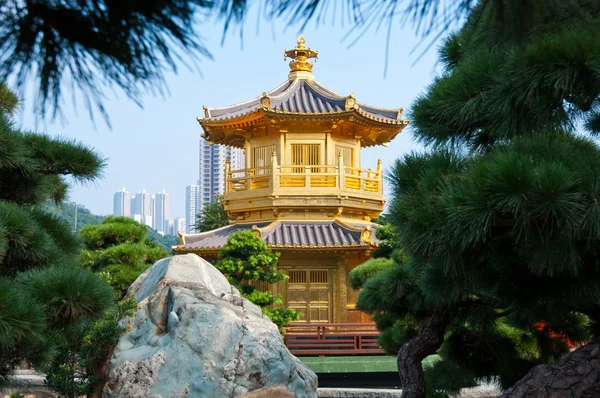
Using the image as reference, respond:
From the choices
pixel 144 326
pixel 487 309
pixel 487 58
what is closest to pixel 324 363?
pixel 144 326

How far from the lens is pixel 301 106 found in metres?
16.0

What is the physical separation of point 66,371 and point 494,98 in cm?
467

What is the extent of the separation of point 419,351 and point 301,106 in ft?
33.6

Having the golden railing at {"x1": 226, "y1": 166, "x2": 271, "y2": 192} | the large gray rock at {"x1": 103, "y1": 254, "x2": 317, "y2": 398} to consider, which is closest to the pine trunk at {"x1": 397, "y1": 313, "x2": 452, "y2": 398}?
the large gray rock at {"x1": 103, "y1": 254, "x2": 317, "y2": 398}

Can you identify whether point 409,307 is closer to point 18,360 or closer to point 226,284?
point 226,284

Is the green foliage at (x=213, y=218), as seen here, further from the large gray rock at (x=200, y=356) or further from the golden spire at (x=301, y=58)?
the large gray rock at (x=200, y=356)

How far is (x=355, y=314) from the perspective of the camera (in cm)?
1540

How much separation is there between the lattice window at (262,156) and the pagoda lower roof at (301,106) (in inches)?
35.5

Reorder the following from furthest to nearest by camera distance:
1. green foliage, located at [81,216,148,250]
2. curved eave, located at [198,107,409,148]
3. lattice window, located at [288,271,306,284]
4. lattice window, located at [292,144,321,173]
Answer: lattice window, located at [292,144,321,173] → lattice window, located at [288,271,306,284] → curved eave, located at [198,107,409,148] → green foliage, located at [81,216,148,250]

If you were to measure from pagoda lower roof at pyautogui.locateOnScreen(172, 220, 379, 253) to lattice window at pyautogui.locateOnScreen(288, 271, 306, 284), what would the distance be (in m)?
0.85

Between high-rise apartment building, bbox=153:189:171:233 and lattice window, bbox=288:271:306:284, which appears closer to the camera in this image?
lattice window, bbox=288:271:306:284

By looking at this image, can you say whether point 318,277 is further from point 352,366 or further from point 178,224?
point 178,224

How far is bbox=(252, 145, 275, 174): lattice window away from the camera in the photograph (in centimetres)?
1625

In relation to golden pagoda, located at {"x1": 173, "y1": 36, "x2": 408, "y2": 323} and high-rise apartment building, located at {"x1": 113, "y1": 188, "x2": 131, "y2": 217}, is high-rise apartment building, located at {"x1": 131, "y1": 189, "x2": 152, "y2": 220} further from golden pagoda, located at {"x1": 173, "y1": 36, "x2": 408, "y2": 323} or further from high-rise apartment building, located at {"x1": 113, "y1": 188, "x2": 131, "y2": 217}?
golden pagoda, located at {"x1": 173, "y1": 36, "x2": 408, "y2": 323}
